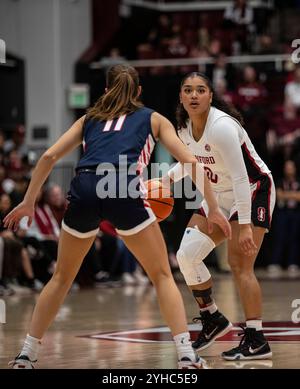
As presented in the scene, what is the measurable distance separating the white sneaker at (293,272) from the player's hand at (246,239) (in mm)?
9935

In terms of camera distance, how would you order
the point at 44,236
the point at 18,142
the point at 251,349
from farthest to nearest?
the point at 18,142
the point at 44,236
the point at 251,349

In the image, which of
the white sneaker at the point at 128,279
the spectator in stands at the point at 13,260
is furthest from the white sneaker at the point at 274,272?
the spectator in stands at the point at 13,260

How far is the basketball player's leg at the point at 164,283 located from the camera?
615 cm

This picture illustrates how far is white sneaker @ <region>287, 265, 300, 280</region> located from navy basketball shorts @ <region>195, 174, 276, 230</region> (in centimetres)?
949

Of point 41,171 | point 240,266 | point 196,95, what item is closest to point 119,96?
point 41,171

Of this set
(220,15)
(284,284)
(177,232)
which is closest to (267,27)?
(220,15)

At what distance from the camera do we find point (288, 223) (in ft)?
61.3

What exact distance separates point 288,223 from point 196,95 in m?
11.8

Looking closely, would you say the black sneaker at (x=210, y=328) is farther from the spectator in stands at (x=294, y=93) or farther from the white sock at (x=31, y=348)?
the spectator in stands at (x=294, y=93)

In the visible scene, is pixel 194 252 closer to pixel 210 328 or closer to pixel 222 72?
pixel 210 328

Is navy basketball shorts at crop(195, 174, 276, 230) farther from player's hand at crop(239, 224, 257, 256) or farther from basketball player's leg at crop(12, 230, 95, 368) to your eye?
basketball player's leg at crop(12, 230, 95, 368)

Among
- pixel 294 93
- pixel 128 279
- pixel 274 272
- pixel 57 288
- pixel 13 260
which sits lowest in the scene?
pixel 274 272

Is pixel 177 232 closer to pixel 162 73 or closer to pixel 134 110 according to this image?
pixel 162 73

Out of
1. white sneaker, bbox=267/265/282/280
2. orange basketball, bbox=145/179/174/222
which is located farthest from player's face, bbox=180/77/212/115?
white sneaker, bbox=267/265/282/280
